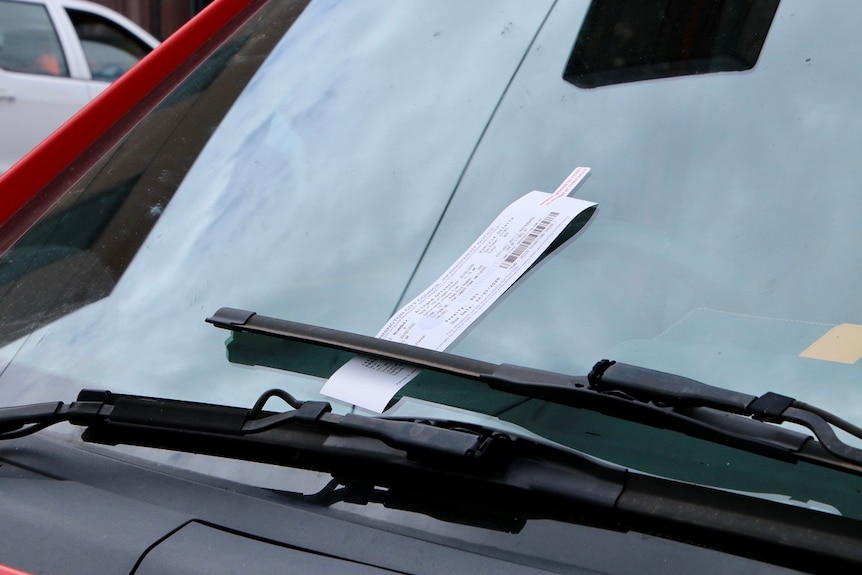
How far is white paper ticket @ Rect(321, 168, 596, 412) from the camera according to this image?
1268mm

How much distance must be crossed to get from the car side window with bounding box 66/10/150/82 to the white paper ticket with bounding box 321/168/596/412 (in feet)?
21.5

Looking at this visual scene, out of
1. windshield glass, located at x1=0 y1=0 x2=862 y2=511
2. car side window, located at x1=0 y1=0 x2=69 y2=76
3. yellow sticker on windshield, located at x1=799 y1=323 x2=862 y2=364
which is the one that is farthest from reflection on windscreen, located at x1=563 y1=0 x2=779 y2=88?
car side window, located at x1=0 y1=0 x2=69 y2=76

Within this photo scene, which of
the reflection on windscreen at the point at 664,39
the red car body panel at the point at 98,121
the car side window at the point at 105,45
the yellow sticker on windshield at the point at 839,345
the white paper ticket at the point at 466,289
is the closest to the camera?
the yellow sticker on windshield at the point at 839,345

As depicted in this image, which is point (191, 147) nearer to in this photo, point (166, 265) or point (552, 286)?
point (166, 265)

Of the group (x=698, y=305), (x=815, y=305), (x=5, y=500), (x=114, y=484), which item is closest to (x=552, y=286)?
(x=698, y=305)

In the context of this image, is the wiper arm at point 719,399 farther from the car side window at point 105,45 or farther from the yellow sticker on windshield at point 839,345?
the car side window at point 105,45

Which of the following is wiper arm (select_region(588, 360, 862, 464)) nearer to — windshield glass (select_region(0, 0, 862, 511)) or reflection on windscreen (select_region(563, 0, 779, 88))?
windshield glass (select_region(0, 0, 862, 511))

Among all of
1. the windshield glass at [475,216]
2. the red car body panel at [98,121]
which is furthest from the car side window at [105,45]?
the windshield glass at [475,216]

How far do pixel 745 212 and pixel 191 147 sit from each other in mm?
873

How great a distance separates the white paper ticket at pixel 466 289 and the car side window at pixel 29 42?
21.2 feet

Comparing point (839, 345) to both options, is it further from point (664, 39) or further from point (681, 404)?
point (664, 39)

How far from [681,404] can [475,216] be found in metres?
0.44

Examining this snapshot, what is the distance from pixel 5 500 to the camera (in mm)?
1202

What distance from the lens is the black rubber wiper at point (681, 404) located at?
3.48 feet
